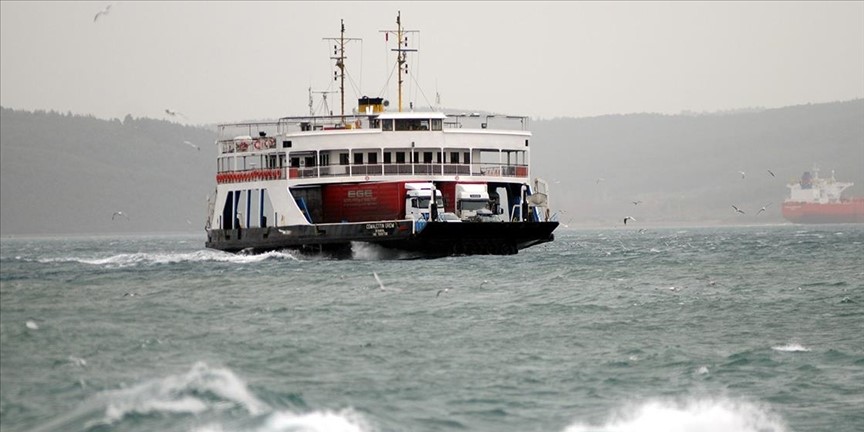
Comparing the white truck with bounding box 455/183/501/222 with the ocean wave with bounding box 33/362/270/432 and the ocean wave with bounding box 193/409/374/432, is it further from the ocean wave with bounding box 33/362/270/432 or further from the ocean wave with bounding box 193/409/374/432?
the ocean wave with bounding box 193/409/374/432

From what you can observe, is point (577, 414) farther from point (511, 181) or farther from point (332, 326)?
point (511, 181)

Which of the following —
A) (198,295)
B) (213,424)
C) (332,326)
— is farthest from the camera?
(198,295)

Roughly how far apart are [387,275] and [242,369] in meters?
26.4

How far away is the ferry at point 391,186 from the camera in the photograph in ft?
220

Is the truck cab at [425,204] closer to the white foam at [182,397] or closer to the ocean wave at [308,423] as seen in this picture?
the white foam at [182,397]

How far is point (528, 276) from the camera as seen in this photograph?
56.9 metres

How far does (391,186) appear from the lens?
69.9 m

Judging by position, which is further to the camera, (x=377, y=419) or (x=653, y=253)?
(x=653, y=253)

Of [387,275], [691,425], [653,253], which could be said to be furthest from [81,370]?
[653,253]

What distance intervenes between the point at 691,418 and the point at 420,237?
38.4 meters

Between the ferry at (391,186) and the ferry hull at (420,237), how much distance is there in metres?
0.05

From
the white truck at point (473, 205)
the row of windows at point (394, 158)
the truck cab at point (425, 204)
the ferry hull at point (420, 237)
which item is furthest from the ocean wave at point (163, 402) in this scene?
the row of windows at point (394, 158)

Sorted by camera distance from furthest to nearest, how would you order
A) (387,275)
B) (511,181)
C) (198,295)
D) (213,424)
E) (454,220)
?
(511,181), (454,220), (387,275), (198,295), (213,424)

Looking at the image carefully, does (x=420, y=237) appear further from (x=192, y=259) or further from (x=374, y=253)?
(x=192, y=259)
